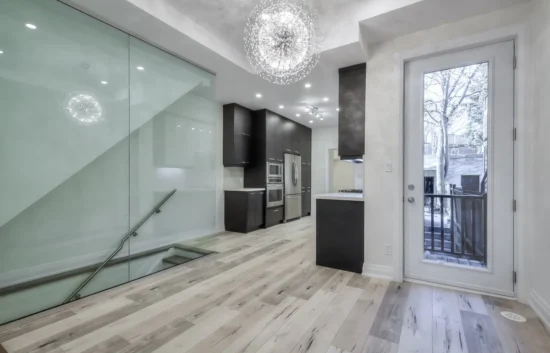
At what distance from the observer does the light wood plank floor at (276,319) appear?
1740mm

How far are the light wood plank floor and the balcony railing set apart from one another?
1.36 ft

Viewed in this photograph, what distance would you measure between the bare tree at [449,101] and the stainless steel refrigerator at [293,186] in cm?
394

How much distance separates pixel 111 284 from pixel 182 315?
114cm

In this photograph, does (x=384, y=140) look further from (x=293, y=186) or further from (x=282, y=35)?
(x=293, y=186)

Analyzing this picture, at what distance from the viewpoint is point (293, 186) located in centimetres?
669

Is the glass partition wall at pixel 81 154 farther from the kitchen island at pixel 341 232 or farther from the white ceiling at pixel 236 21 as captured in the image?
the kitchen island at pixel 341 232

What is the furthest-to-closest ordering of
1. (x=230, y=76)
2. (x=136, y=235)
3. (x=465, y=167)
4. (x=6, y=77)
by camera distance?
(x=230, y=76), (x=136, y=235), (x=465, y=167), (x=6, y=77)

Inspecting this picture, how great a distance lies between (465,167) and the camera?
2625 millimetres

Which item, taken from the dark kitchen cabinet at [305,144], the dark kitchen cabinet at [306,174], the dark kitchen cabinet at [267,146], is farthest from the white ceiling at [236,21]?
the dark kitchen cabinet at [306,174]

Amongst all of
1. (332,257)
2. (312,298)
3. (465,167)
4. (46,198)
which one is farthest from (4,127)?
(465,167)

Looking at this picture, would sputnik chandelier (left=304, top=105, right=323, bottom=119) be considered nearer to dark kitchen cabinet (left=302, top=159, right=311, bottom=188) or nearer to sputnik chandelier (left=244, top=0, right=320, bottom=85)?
dark kitchen cabinet (left=302, top=159, right=311, bottom=188)

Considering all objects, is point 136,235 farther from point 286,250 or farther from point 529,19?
point 529,19

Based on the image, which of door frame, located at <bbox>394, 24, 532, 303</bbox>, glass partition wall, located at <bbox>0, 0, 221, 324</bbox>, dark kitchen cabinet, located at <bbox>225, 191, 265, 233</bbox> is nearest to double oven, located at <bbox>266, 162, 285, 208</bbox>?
dark kitchen cabinet, located at <bbox>225, 191, 265, 233</bbox>

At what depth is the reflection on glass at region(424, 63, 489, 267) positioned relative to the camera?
2555 millimetres
